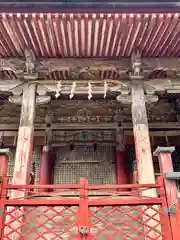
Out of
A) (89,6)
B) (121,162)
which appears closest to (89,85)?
(89,6)

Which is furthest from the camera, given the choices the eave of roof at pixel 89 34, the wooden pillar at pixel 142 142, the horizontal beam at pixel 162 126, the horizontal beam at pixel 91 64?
the horizontal beam at pixel 162 126

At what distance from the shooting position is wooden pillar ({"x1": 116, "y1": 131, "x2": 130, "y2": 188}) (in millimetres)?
8398

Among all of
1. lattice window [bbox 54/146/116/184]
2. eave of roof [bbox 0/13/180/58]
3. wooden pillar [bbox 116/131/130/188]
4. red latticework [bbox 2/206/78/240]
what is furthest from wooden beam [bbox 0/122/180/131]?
red latticework [bbox 2/206/78/240]

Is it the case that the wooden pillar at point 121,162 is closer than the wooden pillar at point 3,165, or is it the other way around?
the wooden pillar at point 3,165

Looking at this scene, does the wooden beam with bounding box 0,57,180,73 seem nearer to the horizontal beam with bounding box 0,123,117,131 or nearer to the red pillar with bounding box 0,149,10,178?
the horizontal beam with bounding box 0,123,117,131

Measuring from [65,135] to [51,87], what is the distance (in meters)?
2.65

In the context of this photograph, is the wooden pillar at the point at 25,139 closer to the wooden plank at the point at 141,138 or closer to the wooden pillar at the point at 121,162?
the wooden plank at the point at 141,138

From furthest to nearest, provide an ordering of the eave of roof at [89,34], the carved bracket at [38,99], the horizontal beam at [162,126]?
1. the horizontal beam at [162,126]
2. the carved bracket at [38,99]
3. the eave of roof at [89,34]

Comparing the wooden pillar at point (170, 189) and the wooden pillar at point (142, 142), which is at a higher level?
the wooden pillar at point (142, 142)

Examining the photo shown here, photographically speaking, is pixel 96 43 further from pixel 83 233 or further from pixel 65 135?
pixel 83 233

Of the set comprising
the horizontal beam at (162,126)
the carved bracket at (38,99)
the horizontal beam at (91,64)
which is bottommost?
the carved bracket at (38,99)

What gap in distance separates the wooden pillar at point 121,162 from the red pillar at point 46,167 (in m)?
2.09

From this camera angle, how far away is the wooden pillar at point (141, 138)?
18.5 feet

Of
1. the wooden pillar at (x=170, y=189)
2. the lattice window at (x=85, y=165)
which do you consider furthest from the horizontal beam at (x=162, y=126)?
the wooden pillar at (x=170, y=189)
